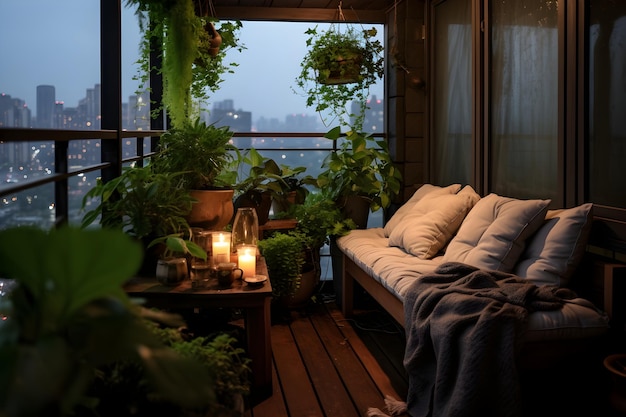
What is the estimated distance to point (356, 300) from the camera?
4.82 metres

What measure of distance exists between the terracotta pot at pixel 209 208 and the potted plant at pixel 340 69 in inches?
70.3

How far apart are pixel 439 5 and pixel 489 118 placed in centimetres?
121

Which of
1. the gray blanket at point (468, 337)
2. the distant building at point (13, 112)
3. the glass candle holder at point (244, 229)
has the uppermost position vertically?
the distant building at point (13, 112)

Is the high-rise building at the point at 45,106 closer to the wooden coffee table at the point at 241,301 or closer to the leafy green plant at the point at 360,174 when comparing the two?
the wooden coffee table at the point at 241,301

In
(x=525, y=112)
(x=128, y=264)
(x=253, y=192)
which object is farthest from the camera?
(x=253, y=192)

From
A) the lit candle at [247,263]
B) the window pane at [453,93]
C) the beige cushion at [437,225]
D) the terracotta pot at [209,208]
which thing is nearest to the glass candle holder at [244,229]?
the terracotta pot at [209,208]

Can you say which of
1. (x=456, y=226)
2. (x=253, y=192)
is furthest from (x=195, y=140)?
(x=456, y=226)

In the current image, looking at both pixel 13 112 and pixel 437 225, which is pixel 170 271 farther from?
pixel 437 225

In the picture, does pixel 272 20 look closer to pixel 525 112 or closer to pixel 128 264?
pixel 525 112

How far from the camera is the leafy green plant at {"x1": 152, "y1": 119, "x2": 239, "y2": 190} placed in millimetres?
3301

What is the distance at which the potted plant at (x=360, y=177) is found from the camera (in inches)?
189

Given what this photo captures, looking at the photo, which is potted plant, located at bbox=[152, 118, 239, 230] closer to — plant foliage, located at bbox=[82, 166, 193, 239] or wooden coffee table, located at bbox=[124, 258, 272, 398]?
plant foliage, located at bbox=[82, 166, 193, 239]

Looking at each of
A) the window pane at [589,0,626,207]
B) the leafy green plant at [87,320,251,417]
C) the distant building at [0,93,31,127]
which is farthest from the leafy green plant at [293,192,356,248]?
Result: the leafy green plant at [87,320,251,417]

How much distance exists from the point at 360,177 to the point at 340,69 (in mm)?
771
